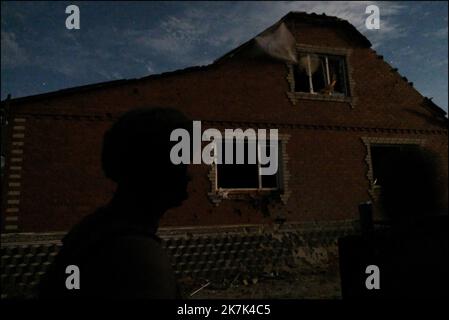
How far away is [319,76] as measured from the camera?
1138 centimetres

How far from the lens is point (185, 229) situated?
8664 mm

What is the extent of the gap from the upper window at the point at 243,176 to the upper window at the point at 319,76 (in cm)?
302

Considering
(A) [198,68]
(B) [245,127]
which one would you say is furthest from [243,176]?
(A) [198,68]

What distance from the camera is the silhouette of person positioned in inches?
30.5

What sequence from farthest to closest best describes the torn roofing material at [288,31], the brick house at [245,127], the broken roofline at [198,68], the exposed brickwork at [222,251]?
the torn roofing material at [288,31], the broken roofline at [198,68], the brick house at [245,127], the exposed brickwork at [222,251]

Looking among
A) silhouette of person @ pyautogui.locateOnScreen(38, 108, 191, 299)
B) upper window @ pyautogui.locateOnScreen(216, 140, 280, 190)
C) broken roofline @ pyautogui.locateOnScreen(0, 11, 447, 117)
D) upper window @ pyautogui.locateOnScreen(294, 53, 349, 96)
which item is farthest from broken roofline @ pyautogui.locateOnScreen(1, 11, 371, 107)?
silhouette of person @ pyautogui.locateOnScreen(38, 108, 191, 299)

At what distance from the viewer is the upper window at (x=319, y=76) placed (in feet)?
36.5

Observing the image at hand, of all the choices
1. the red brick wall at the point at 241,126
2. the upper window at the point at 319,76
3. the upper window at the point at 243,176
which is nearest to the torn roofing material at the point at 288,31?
the red brick wall at the point at 241,126

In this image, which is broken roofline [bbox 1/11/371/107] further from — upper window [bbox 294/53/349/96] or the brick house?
upper window [bbox 294/53/349/96]

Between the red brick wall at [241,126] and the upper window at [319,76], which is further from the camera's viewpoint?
the upper window at [319,76]

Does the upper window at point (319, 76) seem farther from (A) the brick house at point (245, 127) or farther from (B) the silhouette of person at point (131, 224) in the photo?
(B) the silhouette of person at point (131, 224)

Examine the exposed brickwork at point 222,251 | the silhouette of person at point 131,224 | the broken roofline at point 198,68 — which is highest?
the broken roofline at point 198,68

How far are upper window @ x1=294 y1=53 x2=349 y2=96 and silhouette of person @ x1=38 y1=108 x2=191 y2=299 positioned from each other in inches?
413
